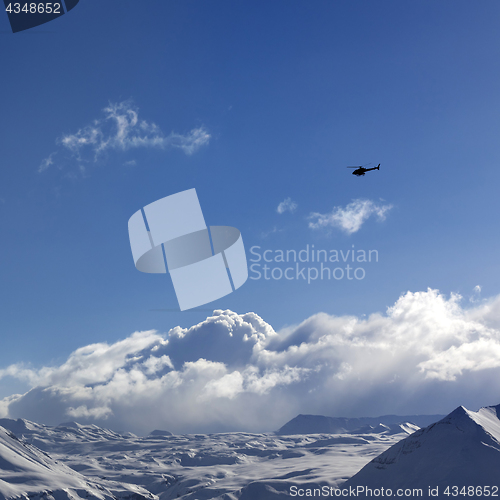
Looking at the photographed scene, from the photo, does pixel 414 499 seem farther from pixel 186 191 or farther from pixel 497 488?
pixel 186 191

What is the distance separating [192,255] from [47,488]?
148255 mm

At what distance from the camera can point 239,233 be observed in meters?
132

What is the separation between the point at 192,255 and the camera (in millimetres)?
128875

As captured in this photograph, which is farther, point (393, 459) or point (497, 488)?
point (393, 459)

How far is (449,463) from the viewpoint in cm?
17900

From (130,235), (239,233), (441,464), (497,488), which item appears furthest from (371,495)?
(130,235)

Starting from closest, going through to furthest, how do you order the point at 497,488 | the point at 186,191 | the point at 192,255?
the point at 186,191, the point at 192,255, the point at 497,488

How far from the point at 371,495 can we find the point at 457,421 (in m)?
58.9

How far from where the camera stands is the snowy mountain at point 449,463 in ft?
558

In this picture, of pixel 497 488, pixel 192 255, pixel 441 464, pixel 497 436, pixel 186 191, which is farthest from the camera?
pixel 497 436

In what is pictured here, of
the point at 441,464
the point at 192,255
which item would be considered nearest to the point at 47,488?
the point at 192,255

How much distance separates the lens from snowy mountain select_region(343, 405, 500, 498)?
17000 centimetres

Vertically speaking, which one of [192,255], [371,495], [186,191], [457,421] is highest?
[186,191]

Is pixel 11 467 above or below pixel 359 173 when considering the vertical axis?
below
